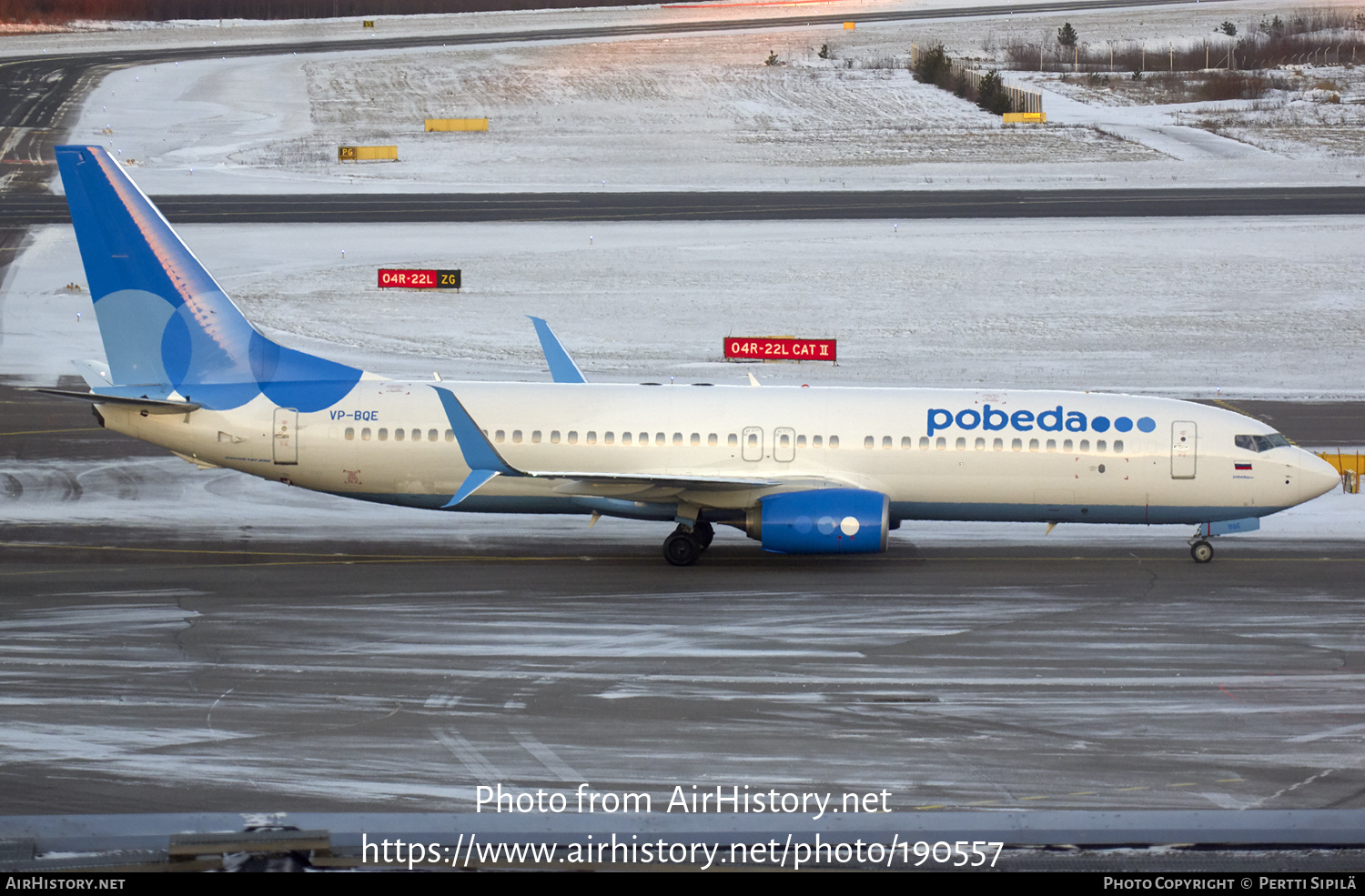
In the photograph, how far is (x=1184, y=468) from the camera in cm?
2983

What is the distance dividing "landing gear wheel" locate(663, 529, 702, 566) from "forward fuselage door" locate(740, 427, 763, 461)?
2097 millimetres

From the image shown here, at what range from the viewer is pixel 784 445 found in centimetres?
2986

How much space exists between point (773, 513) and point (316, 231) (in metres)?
45.0

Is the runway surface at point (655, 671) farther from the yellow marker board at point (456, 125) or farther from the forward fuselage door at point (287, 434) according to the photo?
the yellow marker board at point (456, 125)

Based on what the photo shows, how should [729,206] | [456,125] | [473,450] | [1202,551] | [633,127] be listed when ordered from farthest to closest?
[633,127] → [456,125] → [729,206] → [1202,551] → [473,450]

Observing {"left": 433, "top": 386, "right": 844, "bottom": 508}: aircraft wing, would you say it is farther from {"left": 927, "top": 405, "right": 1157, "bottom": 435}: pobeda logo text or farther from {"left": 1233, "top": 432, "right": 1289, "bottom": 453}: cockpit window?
{"left": 1233, "top": 432, "right": 1289, "bottom": 453}: cockpit window

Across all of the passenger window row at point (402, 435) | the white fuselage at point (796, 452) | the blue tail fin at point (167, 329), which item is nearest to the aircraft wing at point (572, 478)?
the white fuselage at point (796, 452)

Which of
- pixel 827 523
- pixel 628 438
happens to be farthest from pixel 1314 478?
pixel 628 438

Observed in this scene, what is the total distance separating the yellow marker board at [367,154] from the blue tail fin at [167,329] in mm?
57667

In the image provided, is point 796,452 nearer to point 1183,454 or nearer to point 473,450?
point 473,450

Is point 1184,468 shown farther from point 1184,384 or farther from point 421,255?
point 421,255

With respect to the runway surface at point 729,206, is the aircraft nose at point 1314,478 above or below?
below

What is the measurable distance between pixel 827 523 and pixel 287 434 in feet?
38.0

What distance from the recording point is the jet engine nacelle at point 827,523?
28.1 meters
